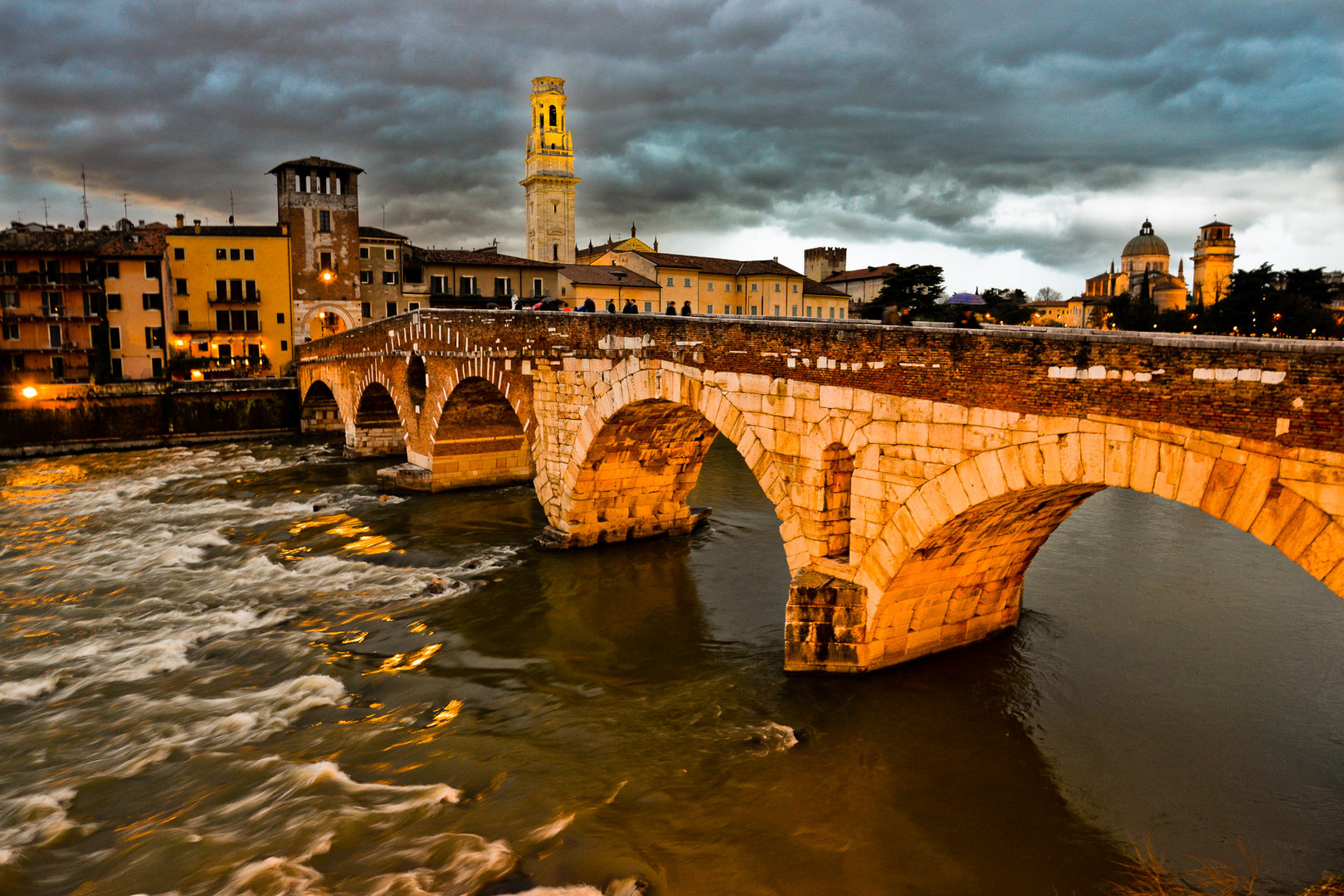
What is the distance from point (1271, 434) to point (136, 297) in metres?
46.9

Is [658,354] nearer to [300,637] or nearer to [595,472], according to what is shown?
[595,472]

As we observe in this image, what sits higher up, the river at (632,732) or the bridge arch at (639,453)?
the bridge arch at (639,453)

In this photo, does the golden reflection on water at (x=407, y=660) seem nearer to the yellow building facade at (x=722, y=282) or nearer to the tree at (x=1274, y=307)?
the tree at (x=1274, y=307)

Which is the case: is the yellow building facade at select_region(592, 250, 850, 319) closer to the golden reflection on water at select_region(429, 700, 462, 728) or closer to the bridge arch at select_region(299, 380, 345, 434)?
the bridge arch at select_region(299, 380, 345, 434)

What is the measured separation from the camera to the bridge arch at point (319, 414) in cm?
3631

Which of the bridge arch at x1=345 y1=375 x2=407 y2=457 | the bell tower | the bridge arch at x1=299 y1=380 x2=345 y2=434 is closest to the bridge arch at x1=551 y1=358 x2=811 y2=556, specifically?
the bridge arch at x1=345 y1=375 x2=407 y2=457

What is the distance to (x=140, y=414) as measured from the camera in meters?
33.2

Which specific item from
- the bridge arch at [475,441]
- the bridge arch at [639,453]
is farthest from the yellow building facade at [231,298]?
the bridge arch at [639,453]

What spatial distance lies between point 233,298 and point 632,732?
137 feet

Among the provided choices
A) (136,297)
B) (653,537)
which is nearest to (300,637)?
(653,537)

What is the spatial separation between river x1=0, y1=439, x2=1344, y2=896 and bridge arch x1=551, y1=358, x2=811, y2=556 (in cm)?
95

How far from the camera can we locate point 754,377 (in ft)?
35.5

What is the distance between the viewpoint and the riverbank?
3070 cm

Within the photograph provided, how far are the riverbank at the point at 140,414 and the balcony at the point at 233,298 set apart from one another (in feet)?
27.0
